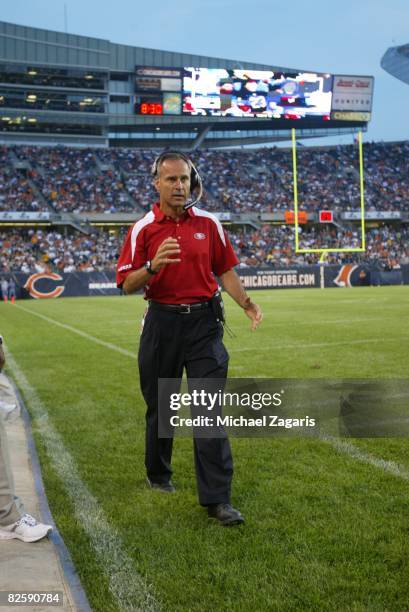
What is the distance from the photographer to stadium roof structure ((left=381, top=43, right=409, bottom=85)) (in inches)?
2486

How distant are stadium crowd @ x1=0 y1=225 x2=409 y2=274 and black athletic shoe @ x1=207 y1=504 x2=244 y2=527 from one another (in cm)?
3674

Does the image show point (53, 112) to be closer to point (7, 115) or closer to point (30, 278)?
point (7, 115)

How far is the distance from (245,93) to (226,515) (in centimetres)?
6029

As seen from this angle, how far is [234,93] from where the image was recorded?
197 feet

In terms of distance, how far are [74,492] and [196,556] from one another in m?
1.29

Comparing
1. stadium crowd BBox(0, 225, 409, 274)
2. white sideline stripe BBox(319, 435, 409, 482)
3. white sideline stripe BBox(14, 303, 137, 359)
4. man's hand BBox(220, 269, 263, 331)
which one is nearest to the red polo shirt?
man's hand BBox(220, 269, 263, 331)

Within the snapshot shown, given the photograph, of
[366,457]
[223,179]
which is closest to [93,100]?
[223,179]

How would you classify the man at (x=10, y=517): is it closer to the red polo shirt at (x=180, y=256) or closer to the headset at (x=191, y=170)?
the red polo shirt at (x=180, y=256)

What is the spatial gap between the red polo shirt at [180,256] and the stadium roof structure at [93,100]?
5862 cm

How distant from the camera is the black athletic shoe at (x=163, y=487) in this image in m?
4.11

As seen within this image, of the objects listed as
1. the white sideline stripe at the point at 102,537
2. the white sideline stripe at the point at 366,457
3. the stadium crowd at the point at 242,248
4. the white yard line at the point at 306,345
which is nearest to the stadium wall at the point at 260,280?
the stadium crowd at the point at 242,248

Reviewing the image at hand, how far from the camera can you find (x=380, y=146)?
64438 mm

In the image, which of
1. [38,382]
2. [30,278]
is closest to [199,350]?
[38,382]

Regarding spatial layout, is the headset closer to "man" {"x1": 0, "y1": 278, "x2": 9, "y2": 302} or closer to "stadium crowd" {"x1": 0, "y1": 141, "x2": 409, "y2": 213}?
"man" {"x1": 0, "y1": 278, "x2": 9, "y2": 302}
